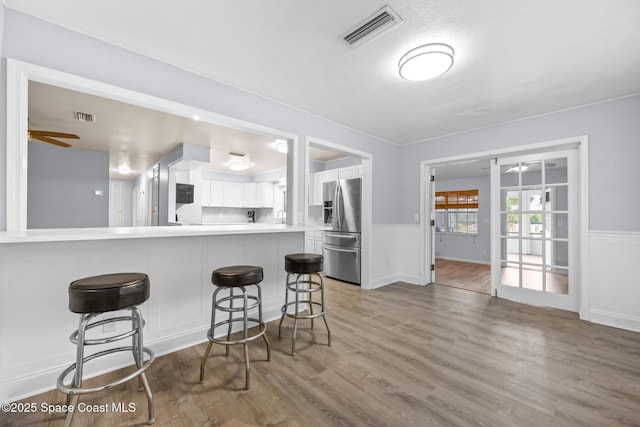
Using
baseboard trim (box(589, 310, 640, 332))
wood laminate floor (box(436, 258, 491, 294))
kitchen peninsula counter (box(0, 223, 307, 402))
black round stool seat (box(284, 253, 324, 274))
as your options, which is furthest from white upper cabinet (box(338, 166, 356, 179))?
baseboard trim (box(589, 310, 640, 332))

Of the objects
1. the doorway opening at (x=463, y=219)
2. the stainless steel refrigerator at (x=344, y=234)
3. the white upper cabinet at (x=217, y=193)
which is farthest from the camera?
the white upper cabinet at (x=217, y=193)

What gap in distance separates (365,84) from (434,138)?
2.21m

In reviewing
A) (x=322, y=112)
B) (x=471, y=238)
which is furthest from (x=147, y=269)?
(x=471, y=238)

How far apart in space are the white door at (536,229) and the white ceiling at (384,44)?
0.82m

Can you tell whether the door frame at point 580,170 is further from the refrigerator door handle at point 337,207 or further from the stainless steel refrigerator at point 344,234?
the refrigerator door handle at point 337,207

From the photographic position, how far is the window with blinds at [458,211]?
24.1 feet

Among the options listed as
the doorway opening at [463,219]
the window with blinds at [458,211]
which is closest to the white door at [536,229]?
the doorway opening at [463,219]

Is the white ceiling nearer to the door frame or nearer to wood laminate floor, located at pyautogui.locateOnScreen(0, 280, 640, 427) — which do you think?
the door frame

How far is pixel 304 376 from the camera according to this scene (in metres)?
1.93

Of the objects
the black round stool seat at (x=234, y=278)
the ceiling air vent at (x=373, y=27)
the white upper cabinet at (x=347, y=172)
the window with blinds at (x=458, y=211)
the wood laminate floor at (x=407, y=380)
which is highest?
the ceiling air vent at (x=373, y=27)

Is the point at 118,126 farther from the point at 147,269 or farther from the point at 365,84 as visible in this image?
the point at 365,84

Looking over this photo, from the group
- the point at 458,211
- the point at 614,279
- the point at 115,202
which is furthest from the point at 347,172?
the point at 115,202

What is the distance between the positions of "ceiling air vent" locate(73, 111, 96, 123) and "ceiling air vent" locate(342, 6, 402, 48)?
338 centimetres

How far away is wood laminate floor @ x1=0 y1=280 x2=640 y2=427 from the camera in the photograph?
154 cm
